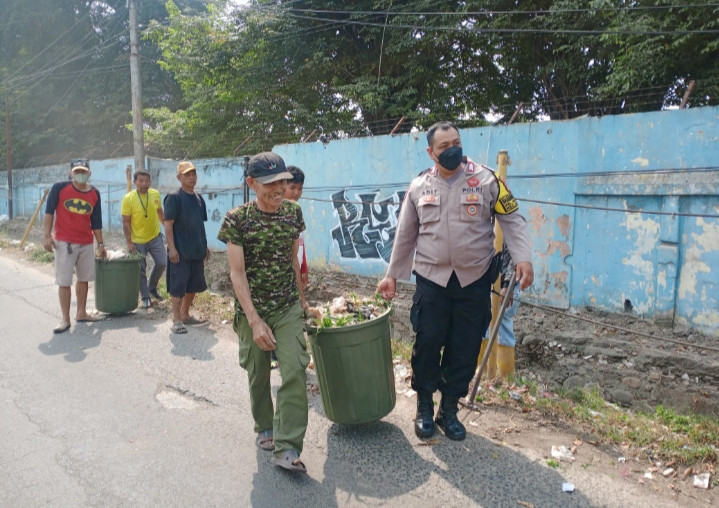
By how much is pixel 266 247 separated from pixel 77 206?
13.8 ft

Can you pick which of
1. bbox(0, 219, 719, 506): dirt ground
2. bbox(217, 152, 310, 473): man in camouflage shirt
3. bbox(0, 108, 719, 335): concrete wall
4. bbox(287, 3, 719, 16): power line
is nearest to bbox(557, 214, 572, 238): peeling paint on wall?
bbox(0, 108, 719, 335): concrete wall

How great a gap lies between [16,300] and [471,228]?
7322 millimetres

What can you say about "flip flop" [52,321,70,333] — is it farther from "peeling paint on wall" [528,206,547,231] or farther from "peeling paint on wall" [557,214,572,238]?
"peeling paint on wall" [557,214,572,238]

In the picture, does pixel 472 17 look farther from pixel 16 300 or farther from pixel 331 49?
pixel 16 300

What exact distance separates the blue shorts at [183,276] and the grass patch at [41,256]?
6457 mm

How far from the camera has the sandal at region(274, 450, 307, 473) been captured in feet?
9.50

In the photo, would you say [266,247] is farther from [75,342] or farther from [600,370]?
[600,370]

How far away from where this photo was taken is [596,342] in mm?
6301

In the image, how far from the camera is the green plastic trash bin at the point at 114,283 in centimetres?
652

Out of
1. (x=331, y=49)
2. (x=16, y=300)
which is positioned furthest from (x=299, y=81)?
(x=16, y=300)

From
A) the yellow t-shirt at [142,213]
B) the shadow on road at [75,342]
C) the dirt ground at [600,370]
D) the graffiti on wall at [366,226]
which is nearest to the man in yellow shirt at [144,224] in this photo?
the yellow t-shirt at [142,213]

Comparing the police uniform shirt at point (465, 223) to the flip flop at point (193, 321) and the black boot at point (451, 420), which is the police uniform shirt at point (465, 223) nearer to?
the black boot at point (451, 420)

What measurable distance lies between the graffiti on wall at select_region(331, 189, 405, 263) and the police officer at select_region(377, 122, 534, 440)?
19.2ft

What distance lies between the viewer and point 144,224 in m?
7.01
